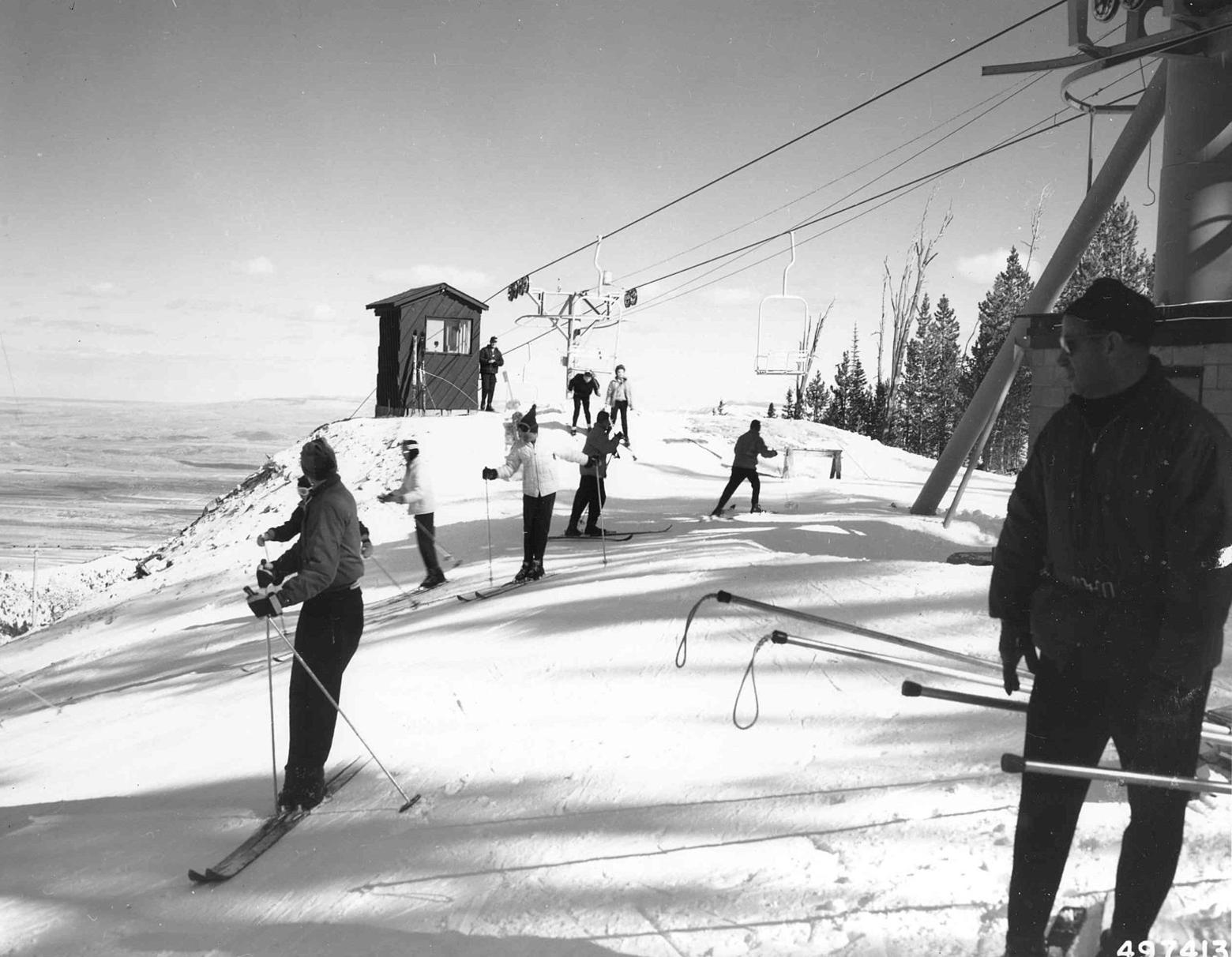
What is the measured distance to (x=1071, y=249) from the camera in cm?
1169

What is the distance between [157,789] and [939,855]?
463 centimetres

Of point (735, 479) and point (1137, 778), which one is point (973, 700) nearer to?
point (1137, 778)

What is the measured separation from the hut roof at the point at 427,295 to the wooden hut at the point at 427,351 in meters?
0.02

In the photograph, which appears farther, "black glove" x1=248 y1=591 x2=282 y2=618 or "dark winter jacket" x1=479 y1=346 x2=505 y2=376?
"dark winter jacket" x1=479 y1=346 x2=505 y2=376

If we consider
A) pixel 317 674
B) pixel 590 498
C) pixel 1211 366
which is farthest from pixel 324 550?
pixel 590 498

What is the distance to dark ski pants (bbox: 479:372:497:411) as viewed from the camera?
27.6 metres

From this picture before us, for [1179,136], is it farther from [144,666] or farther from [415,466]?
[144,666]

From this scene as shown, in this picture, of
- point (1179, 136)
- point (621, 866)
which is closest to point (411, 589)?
point (621, 866)

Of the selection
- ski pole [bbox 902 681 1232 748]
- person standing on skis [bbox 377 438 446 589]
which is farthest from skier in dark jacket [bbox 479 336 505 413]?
ski pole [bbox 902 681 1232 748]

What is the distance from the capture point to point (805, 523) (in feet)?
42.5

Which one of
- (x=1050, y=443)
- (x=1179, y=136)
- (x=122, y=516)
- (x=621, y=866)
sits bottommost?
(x=122, y=516)

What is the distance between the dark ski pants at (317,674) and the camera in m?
5.11

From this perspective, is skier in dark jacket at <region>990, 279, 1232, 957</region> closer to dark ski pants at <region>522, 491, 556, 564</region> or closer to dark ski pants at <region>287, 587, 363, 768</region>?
dark ski pants at <region>287, 587, 363, 768</region>

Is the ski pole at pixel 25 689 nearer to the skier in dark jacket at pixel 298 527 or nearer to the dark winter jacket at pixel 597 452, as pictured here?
the skier in dark jacket at pixel 298 527
